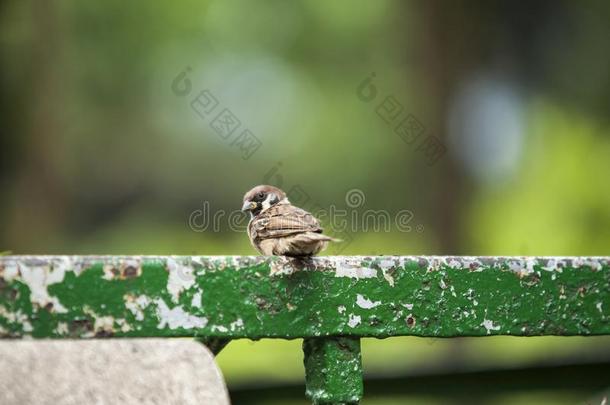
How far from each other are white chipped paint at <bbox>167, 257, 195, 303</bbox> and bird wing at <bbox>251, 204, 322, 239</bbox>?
919 millimetres

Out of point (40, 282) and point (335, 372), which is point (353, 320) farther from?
point (40, 282)

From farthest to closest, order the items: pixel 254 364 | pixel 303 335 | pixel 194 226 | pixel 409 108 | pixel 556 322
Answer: pixel 194 226 → pixel 409 108 → pixel 254 364 → pixel 556 322 → pixel 303 335

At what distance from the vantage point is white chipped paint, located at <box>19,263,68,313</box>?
143cm

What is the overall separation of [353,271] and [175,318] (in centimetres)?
36

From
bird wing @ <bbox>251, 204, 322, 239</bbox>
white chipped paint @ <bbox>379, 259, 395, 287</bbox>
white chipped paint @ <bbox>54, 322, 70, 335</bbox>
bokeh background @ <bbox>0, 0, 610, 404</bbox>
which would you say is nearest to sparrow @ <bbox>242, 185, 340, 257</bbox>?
bird wing @ <bbox>251, 204, 322, 239</bbox>

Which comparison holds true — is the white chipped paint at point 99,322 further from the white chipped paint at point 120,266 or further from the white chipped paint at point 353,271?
the white chipped paint at point 353,271

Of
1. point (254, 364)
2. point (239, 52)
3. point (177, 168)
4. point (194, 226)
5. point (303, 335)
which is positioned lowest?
point (303, 335)

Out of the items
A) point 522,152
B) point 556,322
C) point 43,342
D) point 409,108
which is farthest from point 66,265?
point 522,152

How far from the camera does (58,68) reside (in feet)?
24.2

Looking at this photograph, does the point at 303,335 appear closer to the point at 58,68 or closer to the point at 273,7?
the point at 58,68

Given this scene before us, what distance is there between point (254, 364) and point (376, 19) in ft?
12.6

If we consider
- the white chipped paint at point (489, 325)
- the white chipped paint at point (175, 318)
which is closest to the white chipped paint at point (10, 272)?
the white chipped paint at point (175, 318)

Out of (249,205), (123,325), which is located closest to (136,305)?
(123,325)

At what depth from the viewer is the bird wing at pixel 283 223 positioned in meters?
2.52
